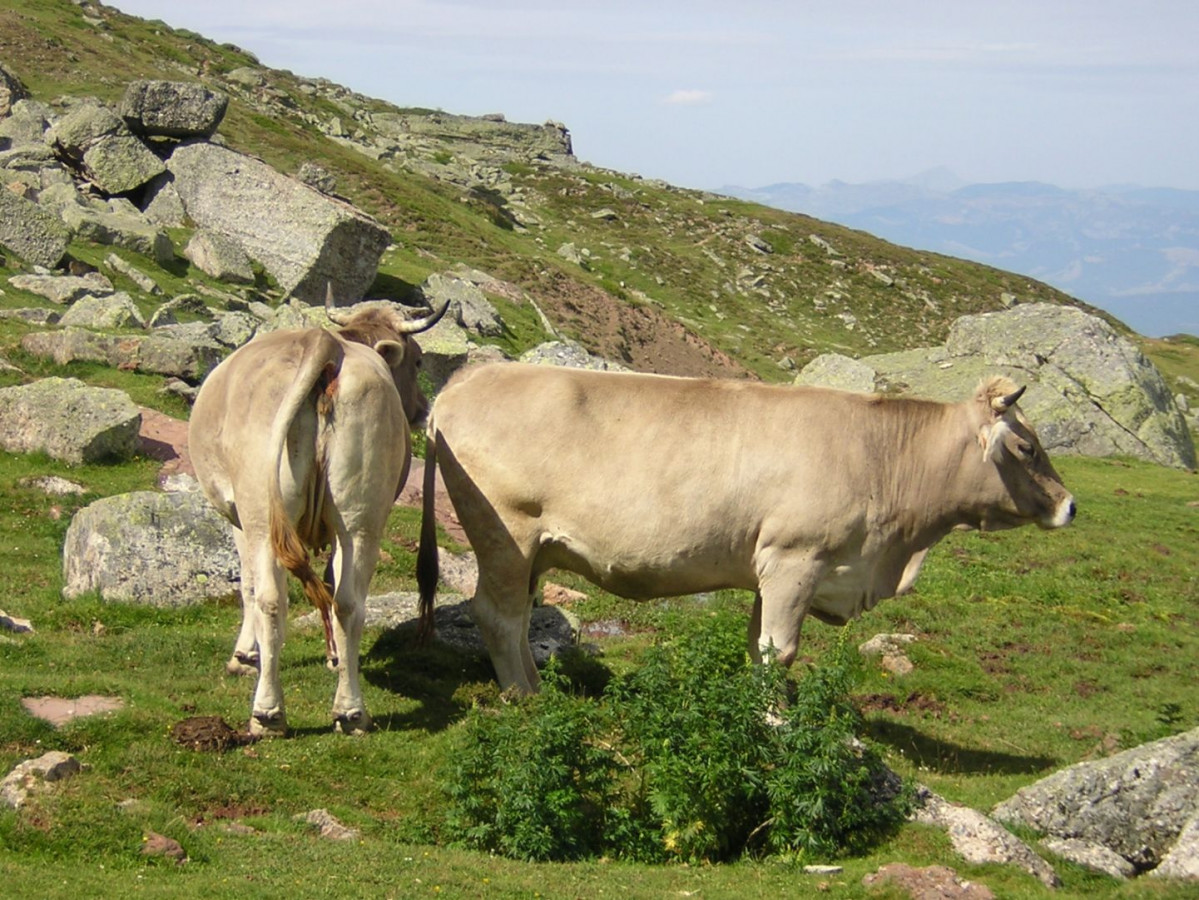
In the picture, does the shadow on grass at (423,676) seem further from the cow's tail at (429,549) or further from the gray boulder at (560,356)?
the gray boulder at (560,356)

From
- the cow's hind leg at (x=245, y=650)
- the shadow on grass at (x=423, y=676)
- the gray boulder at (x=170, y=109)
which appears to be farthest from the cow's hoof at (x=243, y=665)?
the gray boulder at (x=170, y=109)

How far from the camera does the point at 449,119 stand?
5522 inches

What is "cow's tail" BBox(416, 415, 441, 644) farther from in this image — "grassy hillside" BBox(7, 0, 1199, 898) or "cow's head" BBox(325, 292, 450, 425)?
"cow's head" BBox(325, 292, 450, 425)

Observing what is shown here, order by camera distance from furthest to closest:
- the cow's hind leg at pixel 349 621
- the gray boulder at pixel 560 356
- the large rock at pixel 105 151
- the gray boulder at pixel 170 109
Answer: the gray boulder at pixel 170 109, the large rock at pixel 105 151, the gray boulder at pixel 560 356, the cow's hind leg at pixel 349 621

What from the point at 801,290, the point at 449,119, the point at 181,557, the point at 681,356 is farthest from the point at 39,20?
the point at 449,119

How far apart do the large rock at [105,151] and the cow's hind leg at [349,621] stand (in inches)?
1349

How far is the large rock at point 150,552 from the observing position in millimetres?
14500

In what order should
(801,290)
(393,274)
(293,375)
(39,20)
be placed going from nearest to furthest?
(293,375) → (393,274) → (39,20) → (801,290)

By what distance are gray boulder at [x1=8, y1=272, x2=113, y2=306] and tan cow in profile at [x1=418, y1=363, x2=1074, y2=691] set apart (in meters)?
20.8

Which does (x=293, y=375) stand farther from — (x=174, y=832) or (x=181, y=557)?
(x=181, y=557)

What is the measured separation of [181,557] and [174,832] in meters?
6.58

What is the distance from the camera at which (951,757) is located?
13414mm

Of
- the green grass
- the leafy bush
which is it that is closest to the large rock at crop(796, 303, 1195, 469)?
the green grass

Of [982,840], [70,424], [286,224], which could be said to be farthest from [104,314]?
[982,840]
